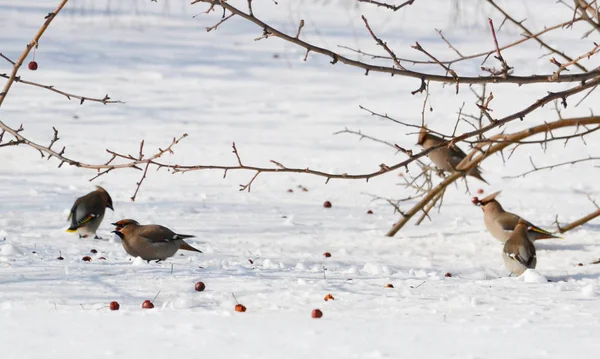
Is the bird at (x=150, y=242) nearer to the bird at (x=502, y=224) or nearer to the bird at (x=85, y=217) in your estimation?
the bird at (x=85, y=217)

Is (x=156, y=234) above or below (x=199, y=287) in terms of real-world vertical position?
below

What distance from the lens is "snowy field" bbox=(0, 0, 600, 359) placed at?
13.8ft

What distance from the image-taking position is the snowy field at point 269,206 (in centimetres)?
421

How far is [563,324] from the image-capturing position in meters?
4.39

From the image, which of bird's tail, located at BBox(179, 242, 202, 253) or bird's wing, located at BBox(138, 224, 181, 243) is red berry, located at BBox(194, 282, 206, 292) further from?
bird's tail, located at BBox(179, 242, 202, 253)

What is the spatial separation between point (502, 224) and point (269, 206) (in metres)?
2.27

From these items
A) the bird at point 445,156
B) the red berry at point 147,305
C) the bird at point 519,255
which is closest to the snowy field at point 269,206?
the red berry at point 147,305

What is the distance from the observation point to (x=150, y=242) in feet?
21.5

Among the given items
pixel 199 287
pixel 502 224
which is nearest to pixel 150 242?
pixel 199 287

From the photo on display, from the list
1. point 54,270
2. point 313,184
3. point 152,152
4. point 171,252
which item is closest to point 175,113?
point 152,152

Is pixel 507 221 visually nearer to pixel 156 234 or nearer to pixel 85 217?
pixel 156 234

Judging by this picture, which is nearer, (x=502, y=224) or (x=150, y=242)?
(x=150, y=242)

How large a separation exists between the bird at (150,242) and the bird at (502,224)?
237 cm

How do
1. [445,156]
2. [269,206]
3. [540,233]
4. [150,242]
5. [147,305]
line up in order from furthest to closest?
[445,156] < [269,206] < [540,233] < [150,242] < [147,305]
